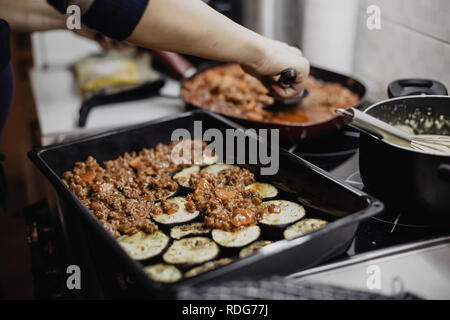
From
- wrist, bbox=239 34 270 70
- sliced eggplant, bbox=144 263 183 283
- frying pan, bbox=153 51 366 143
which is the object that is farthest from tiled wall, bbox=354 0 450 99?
sliced eggplant, bbox=144 263 183 283

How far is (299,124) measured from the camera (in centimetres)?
138

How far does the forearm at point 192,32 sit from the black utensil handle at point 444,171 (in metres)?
0.51

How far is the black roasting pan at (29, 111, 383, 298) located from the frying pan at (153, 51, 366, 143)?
15 centimetres

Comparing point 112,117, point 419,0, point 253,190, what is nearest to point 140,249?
point 253,190

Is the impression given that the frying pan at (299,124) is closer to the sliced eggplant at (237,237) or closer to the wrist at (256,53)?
the wrist at (256,53)

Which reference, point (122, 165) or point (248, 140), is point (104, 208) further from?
point (248, 140)

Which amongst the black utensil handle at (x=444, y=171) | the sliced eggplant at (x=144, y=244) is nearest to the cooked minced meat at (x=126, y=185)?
the sliced eggplant at (x=144, y=244)

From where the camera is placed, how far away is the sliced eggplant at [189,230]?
1062 mm

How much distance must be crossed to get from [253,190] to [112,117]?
864 millimetres

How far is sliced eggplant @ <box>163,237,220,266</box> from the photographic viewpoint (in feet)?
3.16
